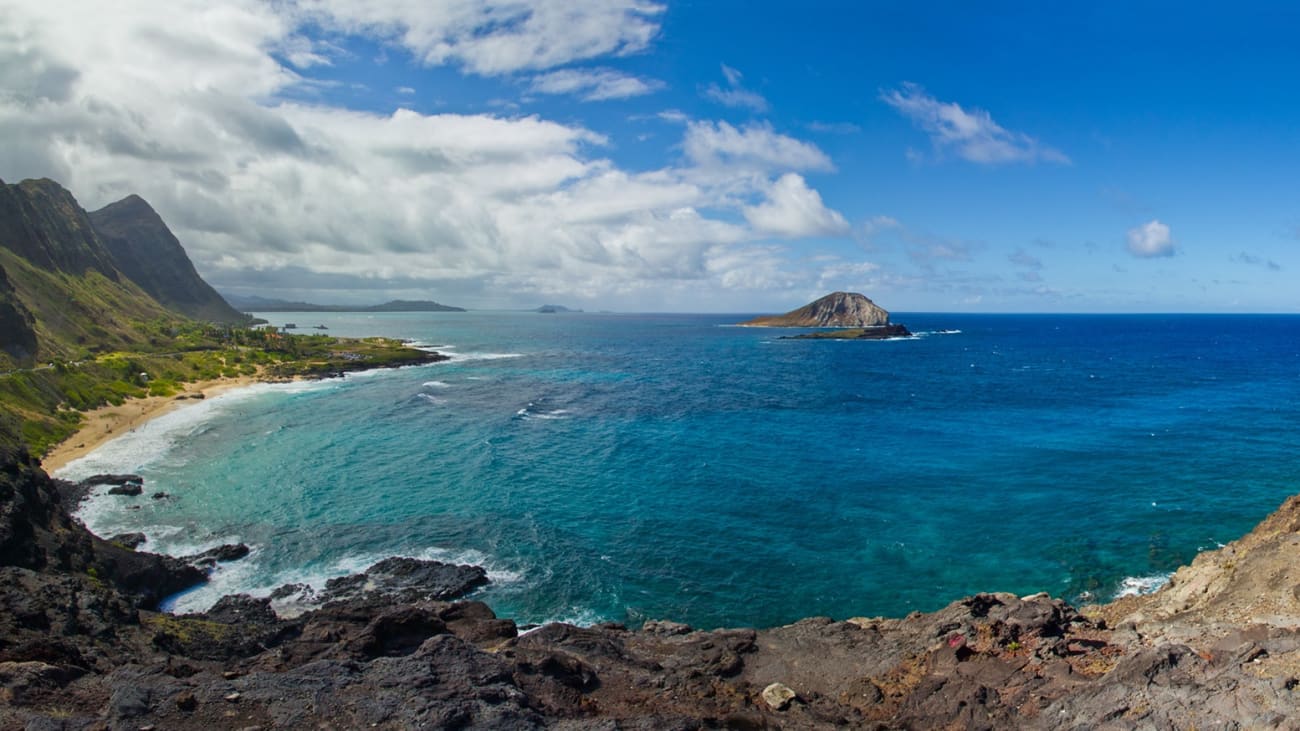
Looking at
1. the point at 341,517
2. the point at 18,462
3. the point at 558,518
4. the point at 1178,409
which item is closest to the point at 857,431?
the point at 558,518

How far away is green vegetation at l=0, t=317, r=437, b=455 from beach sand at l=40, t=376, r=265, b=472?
116cm

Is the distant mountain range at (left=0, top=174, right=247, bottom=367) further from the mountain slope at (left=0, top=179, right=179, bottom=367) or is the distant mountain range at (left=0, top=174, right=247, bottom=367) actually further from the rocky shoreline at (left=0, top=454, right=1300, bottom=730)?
the rocky shoreline at (left=0, top=454, right=1300, bottom=730)

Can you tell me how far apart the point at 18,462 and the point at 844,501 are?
182 feet

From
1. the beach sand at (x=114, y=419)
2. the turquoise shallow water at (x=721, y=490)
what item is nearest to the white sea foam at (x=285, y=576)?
the turquoise shallow water at (x=721, y=490)

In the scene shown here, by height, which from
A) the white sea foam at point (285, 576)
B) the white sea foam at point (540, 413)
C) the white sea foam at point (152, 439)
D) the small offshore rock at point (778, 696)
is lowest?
the white sea foam at point (285, 576)

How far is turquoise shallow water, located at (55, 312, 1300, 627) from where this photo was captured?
39250 mm

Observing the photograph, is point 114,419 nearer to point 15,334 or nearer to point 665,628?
point 15,334

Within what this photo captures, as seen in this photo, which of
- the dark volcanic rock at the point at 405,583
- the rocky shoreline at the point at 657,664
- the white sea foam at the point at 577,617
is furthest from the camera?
the dark volcanic rock at the point at 405,583

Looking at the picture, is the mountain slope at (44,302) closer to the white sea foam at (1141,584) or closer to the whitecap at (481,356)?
the whitecap at (481,356)

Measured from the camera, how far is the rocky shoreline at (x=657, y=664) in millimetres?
16906

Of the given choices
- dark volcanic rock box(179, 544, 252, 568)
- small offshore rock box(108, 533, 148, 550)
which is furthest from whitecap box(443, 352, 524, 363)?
dark volcanic rock box(179, 544, 252, 568)

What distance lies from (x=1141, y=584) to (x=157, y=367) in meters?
146

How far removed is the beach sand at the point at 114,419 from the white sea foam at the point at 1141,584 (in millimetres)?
88548

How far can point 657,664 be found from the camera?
25438 mm
